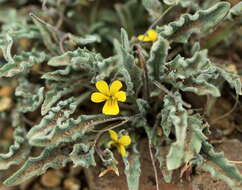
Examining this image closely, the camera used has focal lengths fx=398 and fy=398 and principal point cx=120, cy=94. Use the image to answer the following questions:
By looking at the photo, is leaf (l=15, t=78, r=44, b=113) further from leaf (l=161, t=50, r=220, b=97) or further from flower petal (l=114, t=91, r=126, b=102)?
leaf (l=161, t=50, r=220, b=97)

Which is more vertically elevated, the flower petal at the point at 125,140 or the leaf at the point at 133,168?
the flower petal at the point at 125,140

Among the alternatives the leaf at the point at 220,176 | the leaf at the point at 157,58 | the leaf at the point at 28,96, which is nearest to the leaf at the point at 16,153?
the leaf at the point at 28,96

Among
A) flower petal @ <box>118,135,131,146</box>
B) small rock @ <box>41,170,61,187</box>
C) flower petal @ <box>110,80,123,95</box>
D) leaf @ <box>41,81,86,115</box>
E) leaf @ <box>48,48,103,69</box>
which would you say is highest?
leaf @ <box>48,48,103,69</box>

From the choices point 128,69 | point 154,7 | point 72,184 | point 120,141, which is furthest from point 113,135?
point 154,7

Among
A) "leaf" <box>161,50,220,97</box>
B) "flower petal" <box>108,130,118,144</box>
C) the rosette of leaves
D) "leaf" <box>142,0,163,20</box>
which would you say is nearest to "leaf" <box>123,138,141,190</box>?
the rosette of leaves

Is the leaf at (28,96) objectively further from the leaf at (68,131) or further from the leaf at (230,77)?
the leaf at (230,77)

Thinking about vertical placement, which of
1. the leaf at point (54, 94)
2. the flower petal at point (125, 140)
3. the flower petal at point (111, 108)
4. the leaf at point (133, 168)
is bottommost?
the leaf at point (133, 168)

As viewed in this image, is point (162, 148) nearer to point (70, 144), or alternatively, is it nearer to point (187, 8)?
point (70, 144)
